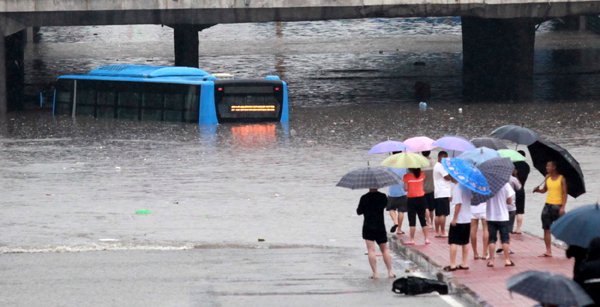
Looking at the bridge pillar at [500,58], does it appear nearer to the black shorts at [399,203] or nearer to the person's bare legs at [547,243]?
the black shorts at [399,203]

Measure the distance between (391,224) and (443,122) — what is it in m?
15.5

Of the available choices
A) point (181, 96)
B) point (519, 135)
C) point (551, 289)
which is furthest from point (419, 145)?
point (181, 96)

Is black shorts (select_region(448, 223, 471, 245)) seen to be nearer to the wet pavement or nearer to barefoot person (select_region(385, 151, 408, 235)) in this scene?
the wet pavement

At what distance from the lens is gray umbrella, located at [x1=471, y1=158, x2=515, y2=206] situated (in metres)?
9.77

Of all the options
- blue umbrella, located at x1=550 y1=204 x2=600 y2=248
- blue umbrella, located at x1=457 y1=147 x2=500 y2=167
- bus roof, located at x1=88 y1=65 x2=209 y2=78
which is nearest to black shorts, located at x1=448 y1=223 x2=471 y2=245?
blue umbrella, located at x1=457 y1=147 x2=500 y2=167

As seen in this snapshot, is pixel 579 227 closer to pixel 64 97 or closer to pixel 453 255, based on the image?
pixel 453 255

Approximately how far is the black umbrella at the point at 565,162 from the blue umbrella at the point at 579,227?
155 inches

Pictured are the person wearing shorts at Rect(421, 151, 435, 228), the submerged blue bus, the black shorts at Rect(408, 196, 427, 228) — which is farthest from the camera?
the submerged blue bus

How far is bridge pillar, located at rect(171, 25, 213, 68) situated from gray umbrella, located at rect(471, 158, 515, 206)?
109ft

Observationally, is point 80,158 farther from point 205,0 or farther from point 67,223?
point 205,0

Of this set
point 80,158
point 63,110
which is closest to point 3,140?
point 80,158

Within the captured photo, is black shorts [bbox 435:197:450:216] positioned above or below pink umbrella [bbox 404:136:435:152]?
below

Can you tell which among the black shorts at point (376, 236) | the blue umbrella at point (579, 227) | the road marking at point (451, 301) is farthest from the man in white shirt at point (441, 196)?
the blue umbrella at point (579, 227)

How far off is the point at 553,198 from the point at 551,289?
→ 5.80 m
